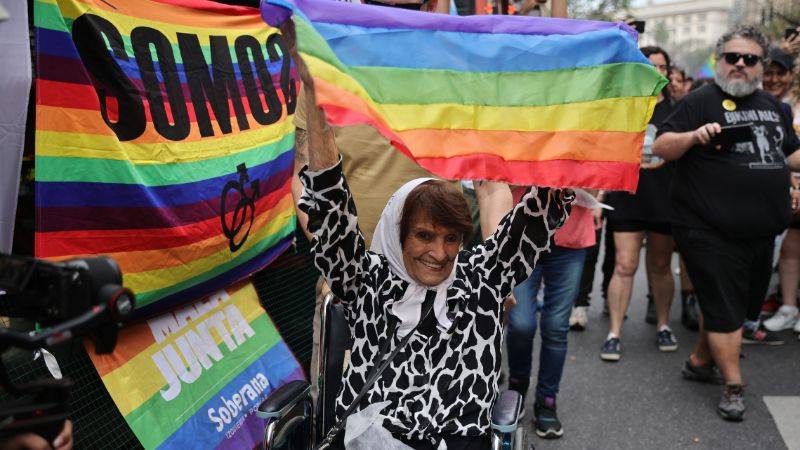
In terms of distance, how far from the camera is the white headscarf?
258 cm

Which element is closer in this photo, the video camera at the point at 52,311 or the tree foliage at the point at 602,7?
the video camera at the point at 52,311

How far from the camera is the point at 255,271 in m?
3.54

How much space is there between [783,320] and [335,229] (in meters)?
4.69

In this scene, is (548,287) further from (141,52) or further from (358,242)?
(141,52)

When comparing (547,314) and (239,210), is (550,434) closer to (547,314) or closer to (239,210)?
(547,314)

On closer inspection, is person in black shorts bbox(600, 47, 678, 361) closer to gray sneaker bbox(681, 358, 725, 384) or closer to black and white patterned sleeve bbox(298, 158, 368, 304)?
gray sneaker bbox(681, 358, 725, 384)

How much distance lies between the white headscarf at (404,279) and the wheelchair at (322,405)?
1.03ft

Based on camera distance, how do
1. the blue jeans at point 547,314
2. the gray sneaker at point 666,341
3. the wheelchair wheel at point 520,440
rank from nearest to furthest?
the wheelchair wheel at point 520,440
the blue jeans at point 547,314
the gray sneaker at point 666,341

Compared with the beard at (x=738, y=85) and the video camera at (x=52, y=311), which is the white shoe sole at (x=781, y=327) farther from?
the video camera at (x=52, y=311)

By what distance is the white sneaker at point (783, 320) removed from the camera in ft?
18.8

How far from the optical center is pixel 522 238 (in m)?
2.59

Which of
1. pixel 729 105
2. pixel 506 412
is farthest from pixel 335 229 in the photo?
pixel 729 105

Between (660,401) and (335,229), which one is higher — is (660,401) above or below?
below

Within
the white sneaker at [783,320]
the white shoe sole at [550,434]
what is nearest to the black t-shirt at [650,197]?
the white sneaker at [783,320]
